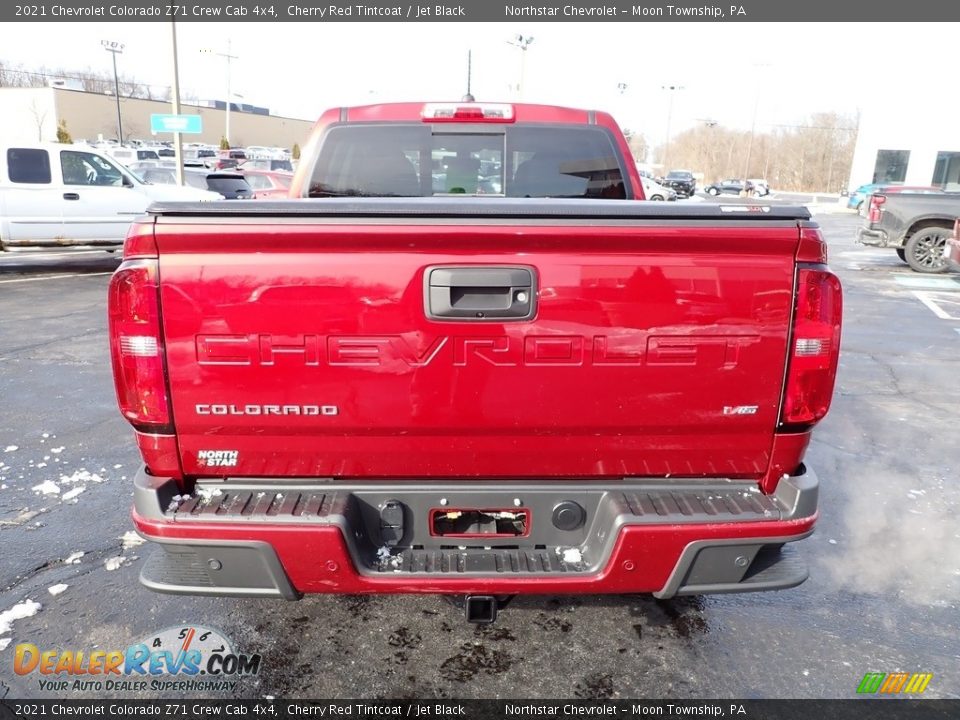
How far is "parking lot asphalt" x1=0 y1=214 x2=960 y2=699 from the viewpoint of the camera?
2.73 meters

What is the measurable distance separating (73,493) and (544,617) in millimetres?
2971

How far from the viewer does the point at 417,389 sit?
7.46 feet

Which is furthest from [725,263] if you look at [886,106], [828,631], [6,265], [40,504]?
[886,106]

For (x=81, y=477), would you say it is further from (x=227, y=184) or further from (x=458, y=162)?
(x=227, y=184)

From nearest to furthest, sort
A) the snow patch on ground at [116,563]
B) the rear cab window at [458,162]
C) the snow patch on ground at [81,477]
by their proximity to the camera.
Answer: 1. the snow patch on ground at [116,563]
2. the rear cab window at [458,162]
3. the snow patch on ground at [81,477]

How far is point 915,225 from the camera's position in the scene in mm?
14117

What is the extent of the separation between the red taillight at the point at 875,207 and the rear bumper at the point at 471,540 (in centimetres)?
1373

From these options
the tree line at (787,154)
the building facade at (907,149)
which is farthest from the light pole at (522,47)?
the tree line at (787,154)

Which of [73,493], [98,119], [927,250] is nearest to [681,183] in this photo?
[927,250]

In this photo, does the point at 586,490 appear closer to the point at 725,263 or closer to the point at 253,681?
the point at 725,263

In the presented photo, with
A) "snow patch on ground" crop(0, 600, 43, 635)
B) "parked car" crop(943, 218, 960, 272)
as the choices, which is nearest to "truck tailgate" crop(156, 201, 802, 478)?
"snow patch on ground" crop(0, 600, 43, 635)

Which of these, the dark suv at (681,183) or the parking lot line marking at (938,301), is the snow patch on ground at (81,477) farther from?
the dark suv at (681,183)

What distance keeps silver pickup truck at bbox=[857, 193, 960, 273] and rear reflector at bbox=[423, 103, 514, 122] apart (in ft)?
42.1

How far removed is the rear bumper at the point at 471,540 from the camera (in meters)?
2.27
